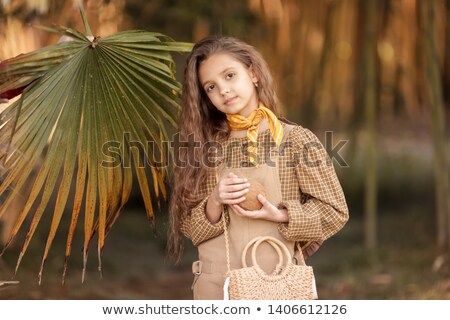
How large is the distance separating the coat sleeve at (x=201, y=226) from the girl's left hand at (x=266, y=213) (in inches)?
3.4

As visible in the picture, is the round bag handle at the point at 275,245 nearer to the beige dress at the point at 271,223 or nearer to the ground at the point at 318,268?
the beige dress at the point at 271,223

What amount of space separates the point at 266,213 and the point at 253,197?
0.18 ft

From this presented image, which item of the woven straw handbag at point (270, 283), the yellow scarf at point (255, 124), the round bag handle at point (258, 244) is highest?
the yellow scarf at point (255, 124)

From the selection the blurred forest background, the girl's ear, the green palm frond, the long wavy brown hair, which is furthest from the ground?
the girl's ear

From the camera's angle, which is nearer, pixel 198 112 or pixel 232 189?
pixel 232 189

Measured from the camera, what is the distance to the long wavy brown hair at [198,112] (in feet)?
6.81

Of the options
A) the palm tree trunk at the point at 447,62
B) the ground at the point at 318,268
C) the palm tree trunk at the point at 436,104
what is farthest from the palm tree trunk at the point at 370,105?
the palm tree trunk at the point at 447,62

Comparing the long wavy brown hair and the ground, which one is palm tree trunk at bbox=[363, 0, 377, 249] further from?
the long wavy brown hair

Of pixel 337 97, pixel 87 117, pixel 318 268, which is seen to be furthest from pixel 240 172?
pixel 337 97

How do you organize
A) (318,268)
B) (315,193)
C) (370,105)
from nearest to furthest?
(315,193) < (370,105) < (318,268)

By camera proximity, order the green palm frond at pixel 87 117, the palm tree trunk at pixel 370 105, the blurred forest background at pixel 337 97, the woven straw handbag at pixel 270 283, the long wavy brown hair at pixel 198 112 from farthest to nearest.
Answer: the palm tree trunk at pixel 370 105
the blurred forest background at pixel 337 97
the green palm frond at pixel 87 117
the long wavy brown hair at pixel 198 112
the woven straw handbag at pixel 270 283

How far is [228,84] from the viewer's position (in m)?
2.02

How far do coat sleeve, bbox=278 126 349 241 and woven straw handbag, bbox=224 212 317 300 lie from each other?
114 mm

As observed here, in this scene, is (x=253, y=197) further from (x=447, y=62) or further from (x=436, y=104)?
(x=447, y=62)
